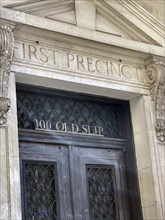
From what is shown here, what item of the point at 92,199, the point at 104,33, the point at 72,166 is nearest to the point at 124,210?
the point at 92,199

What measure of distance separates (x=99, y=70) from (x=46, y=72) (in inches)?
34.0

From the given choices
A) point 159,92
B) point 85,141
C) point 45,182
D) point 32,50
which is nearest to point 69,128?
point 85,141

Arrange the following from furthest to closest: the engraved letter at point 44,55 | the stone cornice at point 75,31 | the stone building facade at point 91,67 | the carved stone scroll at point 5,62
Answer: the engraved letter at point 44,55
the stone cornice at point 75,31
the stone building facade at point 91,67
the carved stone scroll at point 5,62

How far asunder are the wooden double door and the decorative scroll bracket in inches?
25.5

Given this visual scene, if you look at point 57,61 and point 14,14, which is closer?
point 14,14

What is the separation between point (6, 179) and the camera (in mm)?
6188

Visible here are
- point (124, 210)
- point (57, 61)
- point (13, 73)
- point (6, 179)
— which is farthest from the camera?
point (124, 210)

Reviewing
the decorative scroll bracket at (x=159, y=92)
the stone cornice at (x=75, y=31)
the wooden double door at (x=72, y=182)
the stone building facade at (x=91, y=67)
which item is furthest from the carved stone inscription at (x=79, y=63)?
the wooden double door at (x=72, y=182)

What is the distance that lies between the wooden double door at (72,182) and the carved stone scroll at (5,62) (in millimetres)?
801

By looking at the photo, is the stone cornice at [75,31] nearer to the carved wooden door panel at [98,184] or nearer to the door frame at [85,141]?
the door frame at [85,141]

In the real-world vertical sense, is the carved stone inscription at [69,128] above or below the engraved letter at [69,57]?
below

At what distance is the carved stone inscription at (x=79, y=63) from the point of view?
695 centimetres

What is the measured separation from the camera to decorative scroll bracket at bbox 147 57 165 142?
7738 mm

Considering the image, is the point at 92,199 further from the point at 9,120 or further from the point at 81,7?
the point at 81,7
